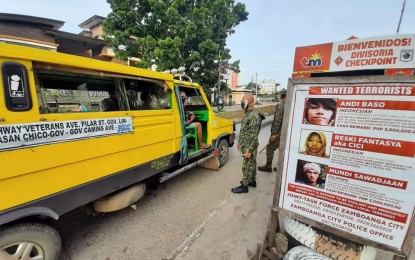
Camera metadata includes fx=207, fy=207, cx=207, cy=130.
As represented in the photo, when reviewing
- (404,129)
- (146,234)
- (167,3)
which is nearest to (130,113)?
(146,234)

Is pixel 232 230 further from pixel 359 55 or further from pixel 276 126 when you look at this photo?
pixel 276 126

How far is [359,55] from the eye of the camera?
1.63 m

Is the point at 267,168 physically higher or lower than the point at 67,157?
lower

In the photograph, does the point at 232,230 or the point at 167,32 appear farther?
the point at 167,32

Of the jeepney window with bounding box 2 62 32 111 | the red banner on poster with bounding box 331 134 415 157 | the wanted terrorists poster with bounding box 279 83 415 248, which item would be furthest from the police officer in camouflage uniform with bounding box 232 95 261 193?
the jeepney window with bounding box 2 62 32 111

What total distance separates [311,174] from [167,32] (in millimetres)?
10921

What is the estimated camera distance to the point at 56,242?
2168 mm

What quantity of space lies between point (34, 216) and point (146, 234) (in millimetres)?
1364

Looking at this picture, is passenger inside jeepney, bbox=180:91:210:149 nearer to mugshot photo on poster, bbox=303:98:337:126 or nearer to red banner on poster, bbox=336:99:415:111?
mugshot photo on poster, bbox=303:98:337:126

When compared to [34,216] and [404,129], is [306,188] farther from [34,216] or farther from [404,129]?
[34,216]

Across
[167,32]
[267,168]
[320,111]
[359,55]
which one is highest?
[167,32]

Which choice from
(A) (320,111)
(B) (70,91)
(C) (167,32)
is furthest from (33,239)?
(C) (167,32)

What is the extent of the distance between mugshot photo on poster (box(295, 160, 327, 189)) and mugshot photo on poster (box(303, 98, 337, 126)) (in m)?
0.40

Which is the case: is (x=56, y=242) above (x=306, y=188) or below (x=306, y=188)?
below
